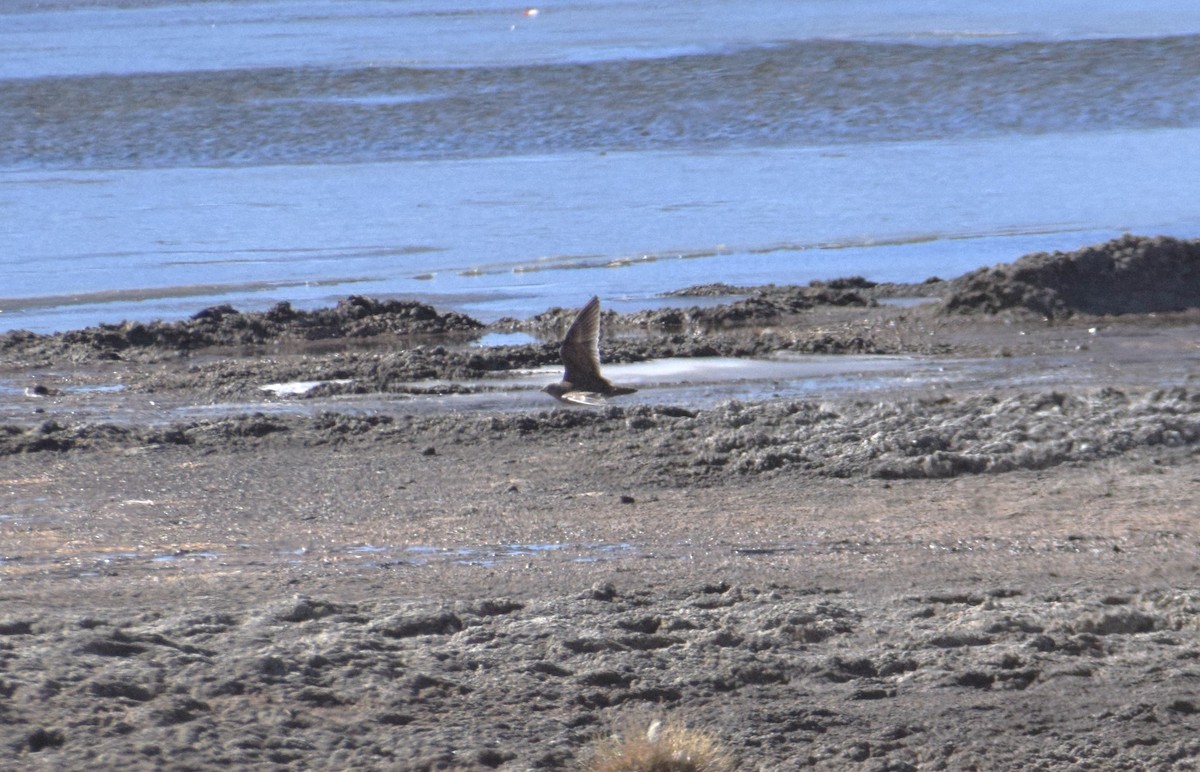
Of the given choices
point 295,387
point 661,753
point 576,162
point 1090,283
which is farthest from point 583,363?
point 576,162

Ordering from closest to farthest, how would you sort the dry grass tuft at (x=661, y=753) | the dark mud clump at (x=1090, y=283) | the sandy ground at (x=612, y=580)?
the dry grass tuft at (x=661, y=753) < the sandy ground at (x=612, y=580) < the dark mud clump at (x=1090, y=283)

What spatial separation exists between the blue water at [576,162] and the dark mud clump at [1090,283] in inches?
65.9

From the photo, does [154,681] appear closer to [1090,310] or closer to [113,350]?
[113,350]

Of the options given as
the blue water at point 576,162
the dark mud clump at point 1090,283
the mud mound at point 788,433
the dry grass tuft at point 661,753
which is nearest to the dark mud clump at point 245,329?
the blue water at point 576,162

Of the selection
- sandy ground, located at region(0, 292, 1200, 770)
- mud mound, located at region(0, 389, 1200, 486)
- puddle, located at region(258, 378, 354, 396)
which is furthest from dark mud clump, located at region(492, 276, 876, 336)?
mud mound, located at region(0, 389, 1200, 486)

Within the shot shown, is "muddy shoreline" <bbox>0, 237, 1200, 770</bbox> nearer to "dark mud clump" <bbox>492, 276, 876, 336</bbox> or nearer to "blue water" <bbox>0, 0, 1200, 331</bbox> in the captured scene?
"dark mud clump" <bbox>492, 276, 876, 336</bbox>

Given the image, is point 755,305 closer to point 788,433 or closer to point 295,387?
point 295,387

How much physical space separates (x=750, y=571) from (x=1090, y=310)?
20.0 feet

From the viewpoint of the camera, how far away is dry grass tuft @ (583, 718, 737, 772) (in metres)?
4.11

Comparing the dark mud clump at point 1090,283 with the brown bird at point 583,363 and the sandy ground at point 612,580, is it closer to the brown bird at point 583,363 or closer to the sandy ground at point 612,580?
the sandy ground at point 612,580

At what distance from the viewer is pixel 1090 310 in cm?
1105

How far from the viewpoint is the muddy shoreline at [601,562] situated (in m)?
4.41

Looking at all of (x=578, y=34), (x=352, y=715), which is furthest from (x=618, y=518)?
(x=578, y=34)

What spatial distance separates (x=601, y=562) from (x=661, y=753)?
1.83m
